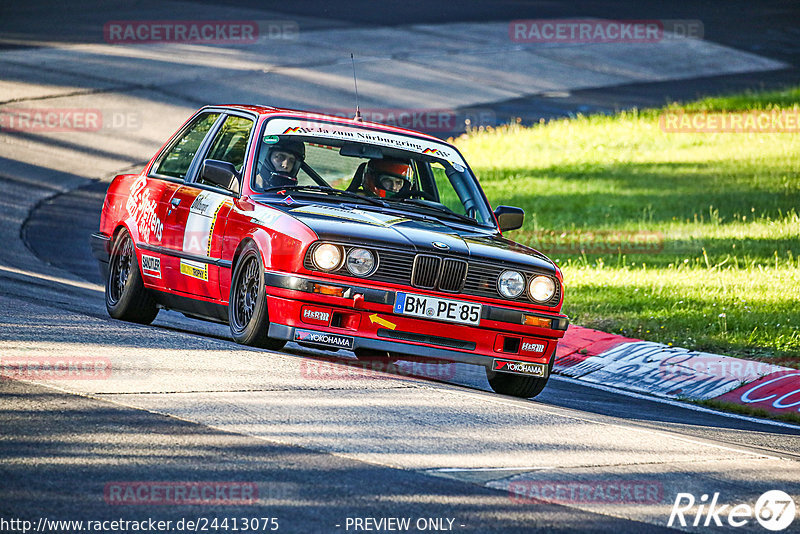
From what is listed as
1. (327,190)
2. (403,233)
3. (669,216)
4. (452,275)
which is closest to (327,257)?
(403,233)

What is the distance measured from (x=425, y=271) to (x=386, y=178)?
4.84 ft

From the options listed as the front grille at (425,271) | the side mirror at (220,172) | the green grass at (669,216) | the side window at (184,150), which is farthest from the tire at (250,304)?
the green grass at (669,216)

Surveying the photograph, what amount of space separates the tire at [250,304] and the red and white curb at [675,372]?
325 centimetres

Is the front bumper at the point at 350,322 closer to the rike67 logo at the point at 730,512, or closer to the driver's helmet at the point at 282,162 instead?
the driver's helmet at the point at 282,162

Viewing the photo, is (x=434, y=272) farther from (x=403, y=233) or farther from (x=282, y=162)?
(x=282, y=162)

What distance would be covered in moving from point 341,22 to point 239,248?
27.5 metres

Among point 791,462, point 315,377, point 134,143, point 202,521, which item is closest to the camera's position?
point 202,521

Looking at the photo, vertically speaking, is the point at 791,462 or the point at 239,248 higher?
the point at 239,248

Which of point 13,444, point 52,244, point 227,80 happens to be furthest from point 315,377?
point 227,80

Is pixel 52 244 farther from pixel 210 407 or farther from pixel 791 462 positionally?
pixel 791 462

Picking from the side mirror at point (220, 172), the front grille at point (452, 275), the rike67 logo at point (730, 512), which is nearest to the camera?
the rike67 logo at point (730, 512)

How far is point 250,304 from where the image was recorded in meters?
8.12

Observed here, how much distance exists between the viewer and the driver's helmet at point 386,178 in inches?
355

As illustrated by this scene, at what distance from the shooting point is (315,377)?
7.38m
